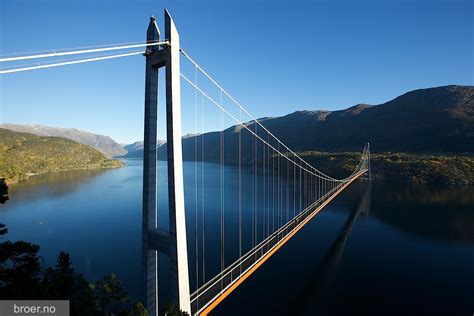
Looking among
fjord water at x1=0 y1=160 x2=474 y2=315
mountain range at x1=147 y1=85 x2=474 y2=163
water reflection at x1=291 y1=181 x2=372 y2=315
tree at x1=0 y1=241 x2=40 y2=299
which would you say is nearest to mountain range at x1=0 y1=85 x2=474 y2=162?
mountain range at x1=147 y1=85 x2=474 y2=163

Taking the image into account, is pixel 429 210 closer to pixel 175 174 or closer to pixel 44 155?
pixel 175 174

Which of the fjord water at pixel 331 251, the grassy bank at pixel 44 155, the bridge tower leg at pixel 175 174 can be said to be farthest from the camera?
the grassy bank at pixel 44 155

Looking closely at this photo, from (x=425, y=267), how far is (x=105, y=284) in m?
29.1

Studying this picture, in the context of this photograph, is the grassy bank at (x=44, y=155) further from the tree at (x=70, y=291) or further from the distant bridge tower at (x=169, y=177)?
the distant bridge tower at (x=169, y=177)

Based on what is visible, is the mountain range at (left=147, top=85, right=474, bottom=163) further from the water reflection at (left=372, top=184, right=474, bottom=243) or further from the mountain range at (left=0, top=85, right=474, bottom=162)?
the water reflection at (left=372, top=184, right=474, bottom=243)

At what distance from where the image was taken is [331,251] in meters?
30.7

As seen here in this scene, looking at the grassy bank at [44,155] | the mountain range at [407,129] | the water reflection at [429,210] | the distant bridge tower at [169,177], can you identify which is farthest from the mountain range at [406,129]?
the distant bridge tower at [169,177]

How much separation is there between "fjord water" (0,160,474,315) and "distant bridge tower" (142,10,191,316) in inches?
416

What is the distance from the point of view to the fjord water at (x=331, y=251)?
2083cm

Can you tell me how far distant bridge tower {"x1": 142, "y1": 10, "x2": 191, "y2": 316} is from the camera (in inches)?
383

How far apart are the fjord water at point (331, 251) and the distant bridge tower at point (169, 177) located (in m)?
10.6

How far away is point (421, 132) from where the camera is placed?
132875mm

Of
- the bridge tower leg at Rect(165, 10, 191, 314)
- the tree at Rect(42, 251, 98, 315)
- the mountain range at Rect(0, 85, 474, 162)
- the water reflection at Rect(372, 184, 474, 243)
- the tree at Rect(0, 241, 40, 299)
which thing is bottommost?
the water reflection at Rect(372, 184, 474, 243)

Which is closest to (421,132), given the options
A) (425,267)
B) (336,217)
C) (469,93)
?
(469,93)
